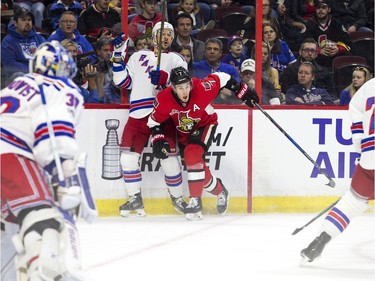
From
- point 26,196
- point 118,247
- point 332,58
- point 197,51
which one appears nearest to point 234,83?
point 197,51

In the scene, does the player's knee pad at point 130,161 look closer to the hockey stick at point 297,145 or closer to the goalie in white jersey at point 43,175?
the hockey stick at point 297,145

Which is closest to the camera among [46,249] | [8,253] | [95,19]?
[46,249]

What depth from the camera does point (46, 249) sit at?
3594 mm

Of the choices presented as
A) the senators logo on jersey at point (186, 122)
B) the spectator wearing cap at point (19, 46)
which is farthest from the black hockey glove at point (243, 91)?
the spectator wearing cap at point (19, 46)

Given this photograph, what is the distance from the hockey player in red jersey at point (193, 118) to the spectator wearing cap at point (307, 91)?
418 millimetres

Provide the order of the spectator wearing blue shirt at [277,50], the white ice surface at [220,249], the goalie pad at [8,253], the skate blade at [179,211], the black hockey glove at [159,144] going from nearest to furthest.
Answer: the goalie pad at [8,253] < the white ice surface at [220,249] < the black hockey glove at [159,144] < the skate blade at [179,211] < the spectator wearing blue shirt at [277,50]

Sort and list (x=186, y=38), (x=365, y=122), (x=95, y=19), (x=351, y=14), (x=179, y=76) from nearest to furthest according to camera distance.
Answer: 1. (x=365, y=122)
2. (x=179, y=76)
3. (x=95, y=19)
4. (x=186, y=38)
5. (x=351, y=14)

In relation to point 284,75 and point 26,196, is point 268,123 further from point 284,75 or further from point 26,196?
point 26,196

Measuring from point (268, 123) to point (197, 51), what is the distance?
665 millimetres

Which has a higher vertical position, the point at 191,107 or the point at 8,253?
the point at 8,253

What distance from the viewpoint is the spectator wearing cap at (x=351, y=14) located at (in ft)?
24.5

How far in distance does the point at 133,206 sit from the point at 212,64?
1.08 meters

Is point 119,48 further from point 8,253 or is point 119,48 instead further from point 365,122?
point 8,253

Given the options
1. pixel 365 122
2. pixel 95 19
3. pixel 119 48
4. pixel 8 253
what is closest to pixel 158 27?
pixel 119 48
